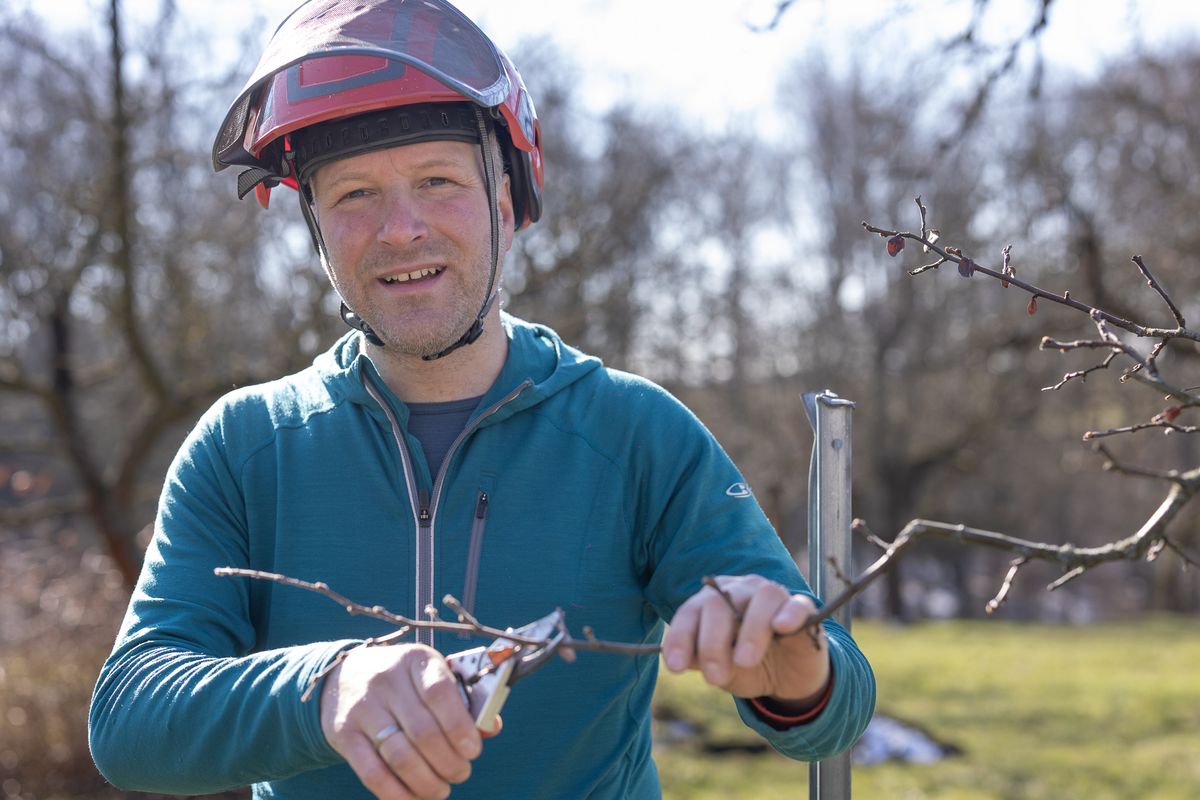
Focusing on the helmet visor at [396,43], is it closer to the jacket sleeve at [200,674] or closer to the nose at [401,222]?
the nose at [401,222]

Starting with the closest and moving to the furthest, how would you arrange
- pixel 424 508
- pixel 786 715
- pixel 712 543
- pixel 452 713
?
pixel 452 713
pixel 786 715
pixel 712 543
pixel 424 508

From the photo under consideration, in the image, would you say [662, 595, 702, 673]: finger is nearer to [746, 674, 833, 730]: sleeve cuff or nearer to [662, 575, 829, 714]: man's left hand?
[662, 575, 829, 714]: man's left hand

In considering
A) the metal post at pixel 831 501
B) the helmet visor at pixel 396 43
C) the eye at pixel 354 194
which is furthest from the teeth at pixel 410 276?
the metal post at pixel 831 501

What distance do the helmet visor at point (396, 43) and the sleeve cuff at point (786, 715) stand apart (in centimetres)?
119

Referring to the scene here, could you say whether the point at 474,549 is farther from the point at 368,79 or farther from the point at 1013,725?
the point at 1013,725

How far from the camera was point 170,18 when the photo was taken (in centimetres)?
693

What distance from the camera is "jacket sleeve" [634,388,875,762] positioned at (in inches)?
68.4

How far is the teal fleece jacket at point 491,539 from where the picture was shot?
1.98 metres

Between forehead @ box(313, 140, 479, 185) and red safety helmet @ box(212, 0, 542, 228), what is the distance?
0.01 m

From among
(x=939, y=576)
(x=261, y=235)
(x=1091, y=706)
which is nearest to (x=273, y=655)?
(x=261, y=235)

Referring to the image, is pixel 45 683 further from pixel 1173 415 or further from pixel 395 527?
pixel 1173 415

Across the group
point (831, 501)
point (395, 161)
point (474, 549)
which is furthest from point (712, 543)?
point (395, 161)

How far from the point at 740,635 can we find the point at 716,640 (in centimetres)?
3

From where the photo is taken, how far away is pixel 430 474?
2107 mm
